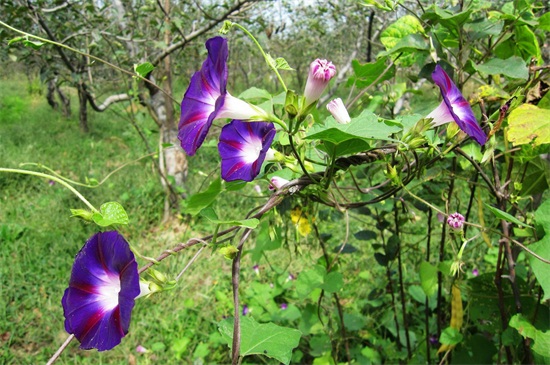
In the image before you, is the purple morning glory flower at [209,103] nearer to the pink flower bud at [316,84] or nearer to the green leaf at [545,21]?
the pink flower bud at [316,84]

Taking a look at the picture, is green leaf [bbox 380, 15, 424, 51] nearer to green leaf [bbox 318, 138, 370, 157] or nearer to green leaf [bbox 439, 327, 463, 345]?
green leaf [bbox 318, 138, 370, 157]

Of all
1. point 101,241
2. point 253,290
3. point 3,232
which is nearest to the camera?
point 101,241

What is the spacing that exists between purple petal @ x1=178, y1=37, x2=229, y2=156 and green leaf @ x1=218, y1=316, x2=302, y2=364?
0.27 meters

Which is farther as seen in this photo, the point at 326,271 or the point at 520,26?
the point at 326,271

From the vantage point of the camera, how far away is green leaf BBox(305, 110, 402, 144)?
442mm

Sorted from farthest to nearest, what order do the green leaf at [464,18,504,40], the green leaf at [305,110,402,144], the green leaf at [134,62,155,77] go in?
the green leaf at [464,18,504,40] < the green leaf at [134,62,155,77] < the green leaf at [305,110,402,144]

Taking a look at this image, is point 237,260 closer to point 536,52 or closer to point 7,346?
point 536,52

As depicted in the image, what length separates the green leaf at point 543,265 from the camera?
59 centimetres

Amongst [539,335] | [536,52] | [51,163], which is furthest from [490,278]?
[51,163]

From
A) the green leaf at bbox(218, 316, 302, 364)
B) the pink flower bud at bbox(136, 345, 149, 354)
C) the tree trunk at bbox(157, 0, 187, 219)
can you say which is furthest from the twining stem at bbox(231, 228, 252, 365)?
the tree trunk at bbox(157, 0, 187, 219)

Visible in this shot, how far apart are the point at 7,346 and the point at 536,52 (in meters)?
2.22

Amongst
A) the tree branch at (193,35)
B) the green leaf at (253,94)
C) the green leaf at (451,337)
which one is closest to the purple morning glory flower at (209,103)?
the green leaf at (253,94)

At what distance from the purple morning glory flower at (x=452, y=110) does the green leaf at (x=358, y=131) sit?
94 mm

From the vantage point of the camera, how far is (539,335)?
0.74 m
